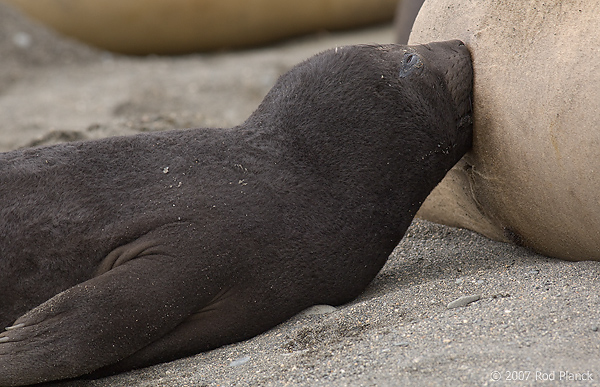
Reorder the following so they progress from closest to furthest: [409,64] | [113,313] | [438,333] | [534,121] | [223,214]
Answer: [438,333] → [113,313] → [223,214] → [534,121] → [409,64]

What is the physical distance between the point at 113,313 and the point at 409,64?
128 centimetres

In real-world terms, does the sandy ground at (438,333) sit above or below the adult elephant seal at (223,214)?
below

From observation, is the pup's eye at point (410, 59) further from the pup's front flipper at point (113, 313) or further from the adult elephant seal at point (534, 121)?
the pup's front flipper at point (113, 313)

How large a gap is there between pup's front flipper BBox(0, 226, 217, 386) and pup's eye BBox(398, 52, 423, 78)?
36.4 inches

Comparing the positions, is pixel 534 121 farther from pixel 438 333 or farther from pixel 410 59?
pixel 438 333

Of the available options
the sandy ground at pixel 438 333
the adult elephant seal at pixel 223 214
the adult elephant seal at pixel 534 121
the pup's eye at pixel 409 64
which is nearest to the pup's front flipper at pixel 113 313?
the adult elephant seal at pixel 223 214

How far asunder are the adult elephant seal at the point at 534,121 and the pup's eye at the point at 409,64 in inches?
9.2

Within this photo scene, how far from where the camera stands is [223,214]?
7.63ft

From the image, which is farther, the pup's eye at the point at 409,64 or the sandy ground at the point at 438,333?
the pup's eye at the point at 409,64

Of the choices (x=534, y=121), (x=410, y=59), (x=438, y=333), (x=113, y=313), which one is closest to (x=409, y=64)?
(x=410, y=59)

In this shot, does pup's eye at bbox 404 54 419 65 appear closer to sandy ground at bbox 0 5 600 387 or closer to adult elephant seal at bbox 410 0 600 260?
adult elephant seal at bbox 410 0 600 260

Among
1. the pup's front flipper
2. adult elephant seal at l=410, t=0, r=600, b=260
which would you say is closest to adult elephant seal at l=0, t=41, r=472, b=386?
the pup's front flipper

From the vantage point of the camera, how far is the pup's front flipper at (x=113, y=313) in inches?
83.5

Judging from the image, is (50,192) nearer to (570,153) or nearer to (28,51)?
(570,153)
